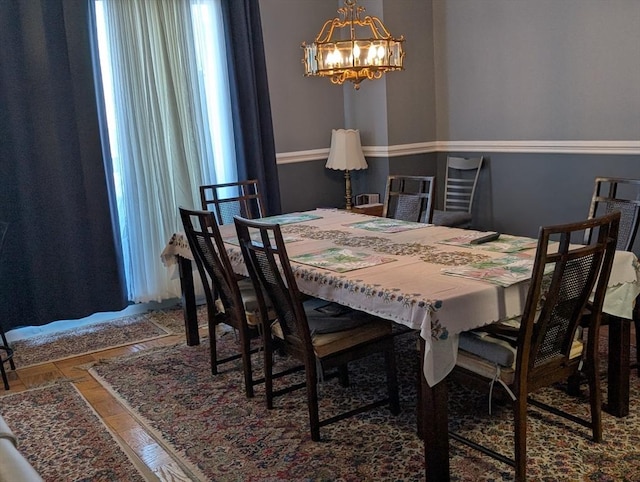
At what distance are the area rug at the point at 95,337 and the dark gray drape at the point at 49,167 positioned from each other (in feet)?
0.41

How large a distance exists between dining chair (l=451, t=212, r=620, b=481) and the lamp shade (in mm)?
2948

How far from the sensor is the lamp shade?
5301 mm

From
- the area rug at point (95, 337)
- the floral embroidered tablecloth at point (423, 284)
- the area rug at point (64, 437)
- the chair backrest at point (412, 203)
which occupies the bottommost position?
the area rug at point (64, 437)

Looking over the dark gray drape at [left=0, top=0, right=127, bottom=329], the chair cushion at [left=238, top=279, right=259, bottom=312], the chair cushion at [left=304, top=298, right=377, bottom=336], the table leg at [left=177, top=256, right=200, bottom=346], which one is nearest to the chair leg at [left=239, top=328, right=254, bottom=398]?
the chair cushion at [left=238, top=279, right=259, bottom=312]

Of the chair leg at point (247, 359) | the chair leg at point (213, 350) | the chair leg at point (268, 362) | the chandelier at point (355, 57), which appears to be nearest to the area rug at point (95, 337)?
the chair leg at point (213, 350)

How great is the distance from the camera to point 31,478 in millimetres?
1065

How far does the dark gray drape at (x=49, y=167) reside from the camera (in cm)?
419

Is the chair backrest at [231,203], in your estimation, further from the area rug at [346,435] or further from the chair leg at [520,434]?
the chair leg at [520,434]

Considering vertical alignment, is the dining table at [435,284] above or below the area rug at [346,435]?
above

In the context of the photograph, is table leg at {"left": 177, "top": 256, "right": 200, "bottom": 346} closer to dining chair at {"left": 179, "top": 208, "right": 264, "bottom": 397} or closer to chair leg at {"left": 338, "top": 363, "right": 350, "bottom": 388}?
dining chair at {"left": 179, "top": 208, "right": 264, "bottom": 397}

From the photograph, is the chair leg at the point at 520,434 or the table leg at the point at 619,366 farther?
the table leg at the point at 619,366

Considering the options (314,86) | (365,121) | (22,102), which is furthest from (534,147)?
(22,102)

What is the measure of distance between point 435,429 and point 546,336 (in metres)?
0.50

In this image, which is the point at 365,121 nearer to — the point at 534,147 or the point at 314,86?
the point at 314,86
